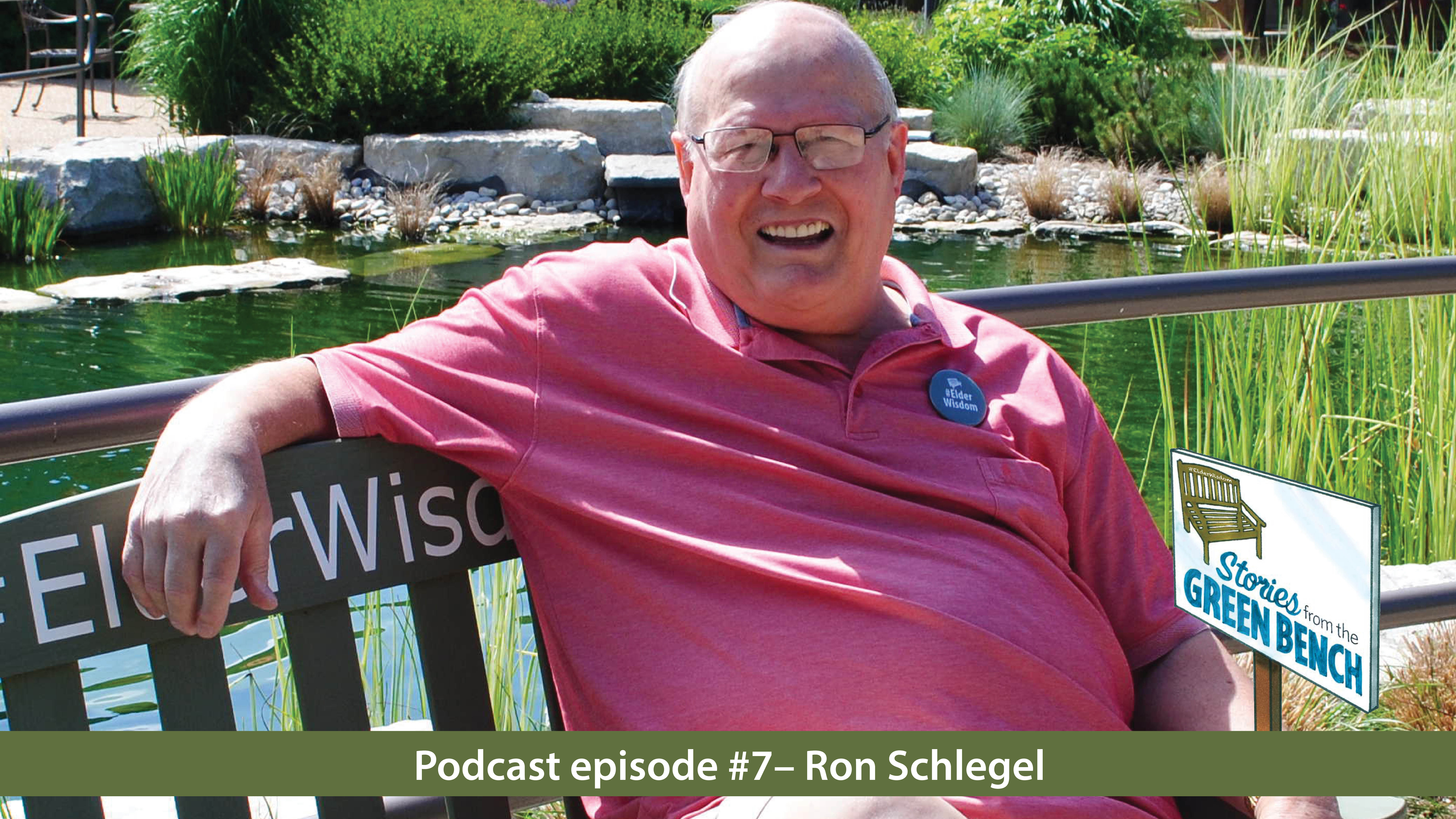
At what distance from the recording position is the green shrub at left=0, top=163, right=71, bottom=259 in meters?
8.83

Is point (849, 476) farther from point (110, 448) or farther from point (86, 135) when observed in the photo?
point (86, 135)

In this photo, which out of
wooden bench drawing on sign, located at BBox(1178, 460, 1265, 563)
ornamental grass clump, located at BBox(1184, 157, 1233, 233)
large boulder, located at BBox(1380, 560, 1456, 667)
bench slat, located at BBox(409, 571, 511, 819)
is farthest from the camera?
ornamental grass clump, located at BBox(1184, 157, 1233, 233)

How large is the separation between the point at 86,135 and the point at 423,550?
39.9ft

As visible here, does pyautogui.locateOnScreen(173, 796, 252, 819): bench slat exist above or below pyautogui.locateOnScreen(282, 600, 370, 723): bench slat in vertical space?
below

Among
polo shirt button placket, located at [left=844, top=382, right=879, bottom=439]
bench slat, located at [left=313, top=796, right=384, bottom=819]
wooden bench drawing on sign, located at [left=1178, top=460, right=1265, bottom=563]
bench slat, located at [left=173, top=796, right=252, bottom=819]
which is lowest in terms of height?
bench slat, located at [left=313, top=796, right=384, bottom=819]

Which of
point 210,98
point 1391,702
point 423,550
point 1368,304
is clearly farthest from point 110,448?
point 210,98

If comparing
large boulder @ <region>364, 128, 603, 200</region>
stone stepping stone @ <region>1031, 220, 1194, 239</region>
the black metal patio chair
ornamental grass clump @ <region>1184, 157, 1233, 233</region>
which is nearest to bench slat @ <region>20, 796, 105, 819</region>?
ornamental grass clump @ <region>1184, 157, 1233, 233</region>

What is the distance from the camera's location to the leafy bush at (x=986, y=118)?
46.8 ft

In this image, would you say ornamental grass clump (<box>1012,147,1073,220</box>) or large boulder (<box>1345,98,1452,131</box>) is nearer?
large boulder (<box>1345,98,1452,131</box>)

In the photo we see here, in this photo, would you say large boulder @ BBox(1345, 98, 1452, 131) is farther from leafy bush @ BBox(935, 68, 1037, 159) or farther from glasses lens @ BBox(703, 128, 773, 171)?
leafy bush @ BBox(935, 68, 1037, 159)

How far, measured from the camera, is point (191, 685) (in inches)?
55.6

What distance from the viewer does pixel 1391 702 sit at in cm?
294

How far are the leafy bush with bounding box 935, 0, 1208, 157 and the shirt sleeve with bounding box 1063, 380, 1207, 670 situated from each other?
1103cm

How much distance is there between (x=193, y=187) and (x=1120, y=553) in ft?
30.8
